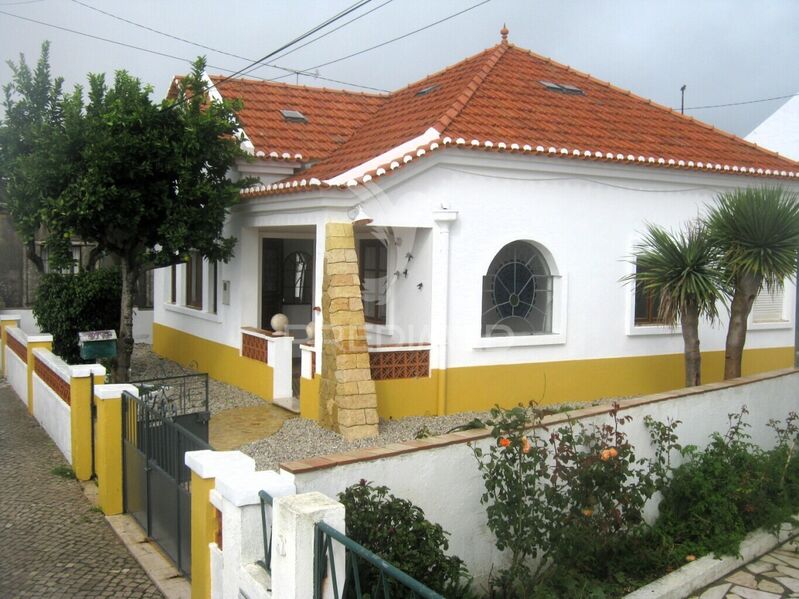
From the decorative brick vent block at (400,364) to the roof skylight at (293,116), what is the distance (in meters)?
5.66

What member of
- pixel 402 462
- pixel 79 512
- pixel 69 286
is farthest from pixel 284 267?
pixel 402 462

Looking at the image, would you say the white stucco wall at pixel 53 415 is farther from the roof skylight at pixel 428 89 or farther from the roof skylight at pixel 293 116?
the roof skylight at pixel 428 89

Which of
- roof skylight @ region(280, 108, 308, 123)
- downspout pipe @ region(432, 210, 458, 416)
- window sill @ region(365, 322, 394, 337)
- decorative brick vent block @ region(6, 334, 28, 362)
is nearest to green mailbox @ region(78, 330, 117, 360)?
decorative brick vent block @ region(6, 334, 28, 362)

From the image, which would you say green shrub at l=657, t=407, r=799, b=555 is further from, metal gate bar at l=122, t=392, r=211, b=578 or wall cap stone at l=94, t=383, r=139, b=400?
wall cap stone at l=94, t=383, r=139, b=400

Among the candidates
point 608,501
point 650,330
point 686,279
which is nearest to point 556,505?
point 608,501

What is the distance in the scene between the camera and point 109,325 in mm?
13555

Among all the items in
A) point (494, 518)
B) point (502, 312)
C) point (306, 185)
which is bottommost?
point (494, 518)

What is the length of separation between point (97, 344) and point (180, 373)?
2600mm

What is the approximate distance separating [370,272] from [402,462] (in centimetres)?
707

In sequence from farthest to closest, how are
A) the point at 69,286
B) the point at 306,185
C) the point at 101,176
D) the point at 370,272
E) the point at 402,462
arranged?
the point at 69,286, the point at 370,272, the point at 101,176, the point at 306,185, the point at 402,462

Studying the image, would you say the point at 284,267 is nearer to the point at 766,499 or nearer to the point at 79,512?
the point at 79,512

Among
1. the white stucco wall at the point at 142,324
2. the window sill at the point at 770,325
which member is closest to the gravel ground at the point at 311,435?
the window sill at the point at 770,325

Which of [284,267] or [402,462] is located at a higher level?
[284,267]

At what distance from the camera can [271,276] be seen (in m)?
14.2
